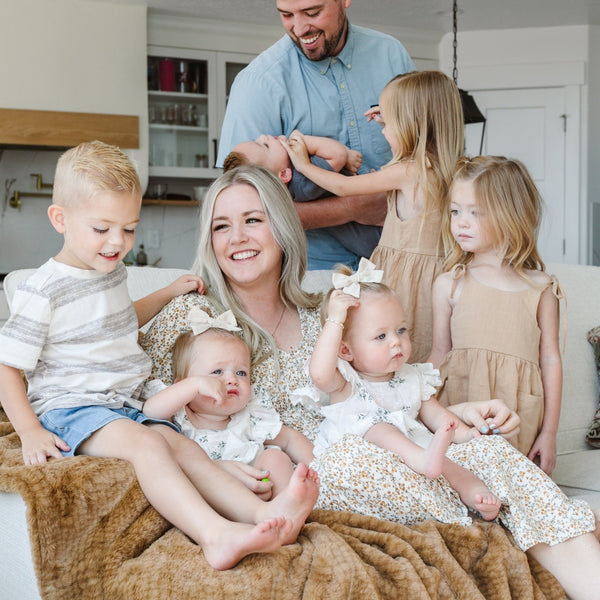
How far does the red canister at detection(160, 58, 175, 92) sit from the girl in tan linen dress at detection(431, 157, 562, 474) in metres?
4.10

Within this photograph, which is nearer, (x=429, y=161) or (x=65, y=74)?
(x=429, y=161)

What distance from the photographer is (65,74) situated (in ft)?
17.6

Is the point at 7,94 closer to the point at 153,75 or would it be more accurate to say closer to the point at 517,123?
the point at 153,75

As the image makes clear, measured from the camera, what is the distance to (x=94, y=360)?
1642mm

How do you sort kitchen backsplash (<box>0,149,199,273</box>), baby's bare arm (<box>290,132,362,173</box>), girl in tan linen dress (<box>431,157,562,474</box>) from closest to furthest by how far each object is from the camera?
girl in tan linen dress (<box>431,157,562,474</box>) < baby's bare arm (<box>290,132,362,173</box>) < kitchen backsplash (<box>0,149,199,273</box>)

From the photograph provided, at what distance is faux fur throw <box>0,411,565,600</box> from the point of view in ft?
3.95

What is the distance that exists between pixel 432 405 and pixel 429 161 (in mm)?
828

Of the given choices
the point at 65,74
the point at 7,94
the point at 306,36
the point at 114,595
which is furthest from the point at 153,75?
the point at 114,595

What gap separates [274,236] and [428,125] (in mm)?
717

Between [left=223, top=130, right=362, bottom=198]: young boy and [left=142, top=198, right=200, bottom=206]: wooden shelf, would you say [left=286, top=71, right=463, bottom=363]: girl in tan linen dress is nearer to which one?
[left=223, top=130, right=362, bottom=198]: young boy

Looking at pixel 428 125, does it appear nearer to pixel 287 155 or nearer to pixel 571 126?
pixel 287 155

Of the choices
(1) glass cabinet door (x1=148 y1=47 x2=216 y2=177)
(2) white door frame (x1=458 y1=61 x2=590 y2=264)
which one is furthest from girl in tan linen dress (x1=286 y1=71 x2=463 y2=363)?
(2) white door frame (x1=458 y1=61 x2=590 y2=264)

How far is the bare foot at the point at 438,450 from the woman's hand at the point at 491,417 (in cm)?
35

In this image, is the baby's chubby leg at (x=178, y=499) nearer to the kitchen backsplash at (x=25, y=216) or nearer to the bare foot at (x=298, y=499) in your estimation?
the bare foot at (x=298, y=499)
